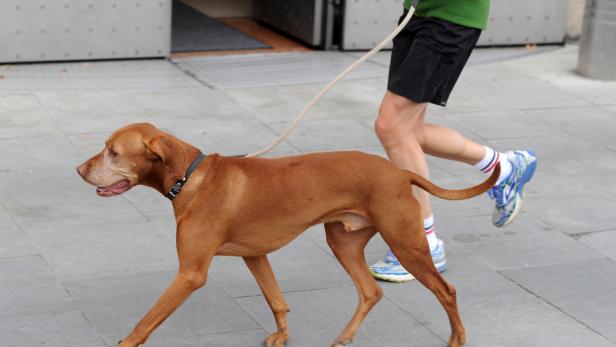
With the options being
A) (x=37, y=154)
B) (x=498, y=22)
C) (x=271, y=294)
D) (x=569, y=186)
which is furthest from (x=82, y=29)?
(x=271, y=294)

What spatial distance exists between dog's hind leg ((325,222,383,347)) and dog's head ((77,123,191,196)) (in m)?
A: 0.82

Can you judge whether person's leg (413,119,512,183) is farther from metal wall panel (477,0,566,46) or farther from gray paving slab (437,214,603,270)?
metal wall panel (477,0,566,46)

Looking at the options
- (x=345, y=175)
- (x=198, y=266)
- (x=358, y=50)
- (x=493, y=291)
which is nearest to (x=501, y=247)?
(x=493, y=291)

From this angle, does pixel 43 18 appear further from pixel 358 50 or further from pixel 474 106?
pixel 474 106

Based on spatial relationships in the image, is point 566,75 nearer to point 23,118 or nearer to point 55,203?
point 23,118

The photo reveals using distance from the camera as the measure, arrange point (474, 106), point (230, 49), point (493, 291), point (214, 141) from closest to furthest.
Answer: point (493, 291), point (214, 141), point (474, 106), point (230, 49)

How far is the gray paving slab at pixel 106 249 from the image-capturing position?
537cm

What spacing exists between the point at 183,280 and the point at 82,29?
19.4 ft

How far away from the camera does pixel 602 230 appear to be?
611cm

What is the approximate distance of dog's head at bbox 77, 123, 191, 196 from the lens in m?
4.06

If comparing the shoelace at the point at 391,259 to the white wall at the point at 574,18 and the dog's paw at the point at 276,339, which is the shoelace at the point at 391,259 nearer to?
the dog's paw at the point at 276,339

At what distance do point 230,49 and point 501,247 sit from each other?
5182 millimetres

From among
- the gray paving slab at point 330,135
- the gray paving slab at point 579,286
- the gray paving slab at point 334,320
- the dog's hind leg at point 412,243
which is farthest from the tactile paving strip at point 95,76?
the dog's hind leg at point 412,243

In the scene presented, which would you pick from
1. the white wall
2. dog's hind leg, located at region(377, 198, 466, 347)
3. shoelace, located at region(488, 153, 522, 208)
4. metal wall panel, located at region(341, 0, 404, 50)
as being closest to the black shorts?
shoelace, located at region(488, 153, 522, 208)
